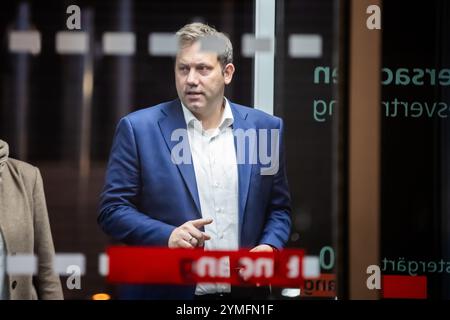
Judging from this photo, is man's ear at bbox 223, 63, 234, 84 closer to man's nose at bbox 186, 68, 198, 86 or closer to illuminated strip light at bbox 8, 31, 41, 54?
man's nose at bbox 186, 68, 198, 86

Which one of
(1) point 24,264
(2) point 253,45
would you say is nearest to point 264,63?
(2) point 253,45

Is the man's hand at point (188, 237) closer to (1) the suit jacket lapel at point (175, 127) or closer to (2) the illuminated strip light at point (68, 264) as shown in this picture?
(1) the suit jacket lapel at point (175, 127)

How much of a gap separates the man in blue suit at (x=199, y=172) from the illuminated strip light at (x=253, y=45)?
6cm

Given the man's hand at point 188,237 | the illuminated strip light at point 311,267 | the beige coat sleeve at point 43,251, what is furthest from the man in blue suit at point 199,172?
the beige coat sleeve at point 43,251

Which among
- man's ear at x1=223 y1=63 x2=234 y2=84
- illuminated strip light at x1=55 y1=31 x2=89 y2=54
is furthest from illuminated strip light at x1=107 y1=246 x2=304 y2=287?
illuminated strip light at x1=55 y1=31 x2=89 y2=54

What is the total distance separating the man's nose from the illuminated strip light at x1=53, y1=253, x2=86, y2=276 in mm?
764

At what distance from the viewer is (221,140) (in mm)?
2738

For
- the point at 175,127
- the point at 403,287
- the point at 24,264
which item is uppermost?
the point at 175,127

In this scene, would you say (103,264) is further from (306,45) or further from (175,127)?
(306,45)

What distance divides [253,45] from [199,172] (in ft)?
1.69

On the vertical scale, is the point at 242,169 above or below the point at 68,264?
above

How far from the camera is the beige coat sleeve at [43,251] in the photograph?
271cm

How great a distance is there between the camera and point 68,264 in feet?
8.89
